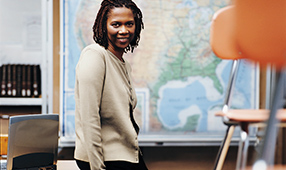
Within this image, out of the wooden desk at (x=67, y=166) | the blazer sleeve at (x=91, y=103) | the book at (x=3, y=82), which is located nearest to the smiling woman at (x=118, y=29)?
the blazer sleeve at (x=91, y=103)

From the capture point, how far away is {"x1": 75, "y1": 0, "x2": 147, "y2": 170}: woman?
4.50 ft

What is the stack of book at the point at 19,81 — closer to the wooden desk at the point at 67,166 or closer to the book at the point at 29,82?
the book at the point at 29,82

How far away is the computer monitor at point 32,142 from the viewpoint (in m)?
1.51

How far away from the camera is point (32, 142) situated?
1.57 metres

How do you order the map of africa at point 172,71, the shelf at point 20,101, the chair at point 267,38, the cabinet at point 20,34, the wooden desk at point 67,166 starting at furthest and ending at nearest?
1. the cabinet at point 20,34
2. the shelf at point 20,101
3. the map of africa at point 172,71
4. the wooden desk at point 67,166
5. the chair at point 267,38

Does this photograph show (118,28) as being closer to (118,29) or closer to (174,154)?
(118,29)

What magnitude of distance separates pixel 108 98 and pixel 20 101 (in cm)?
234

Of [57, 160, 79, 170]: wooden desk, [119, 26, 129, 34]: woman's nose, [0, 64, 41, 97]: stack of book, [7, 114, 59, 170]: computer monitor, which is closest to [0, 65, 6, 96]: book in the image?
[0, 64, 41, 97]: stack of book

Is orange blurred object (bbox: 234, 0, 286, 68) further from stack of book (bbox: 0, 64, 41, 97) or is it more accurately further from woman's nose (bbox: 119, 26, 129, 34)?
stack of book (bbox: 0, 64, 41, 97)

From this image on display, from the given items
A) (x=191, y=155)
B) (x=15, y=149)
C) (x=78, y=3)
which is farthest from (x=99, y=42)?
(x=191, y=155)

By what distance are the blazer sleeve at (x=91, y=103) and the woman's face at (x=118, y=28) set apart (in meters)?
0.16

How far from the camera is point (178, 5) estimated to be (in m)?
2.94

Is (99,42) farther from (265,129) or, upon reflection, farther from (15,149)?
(265,129)

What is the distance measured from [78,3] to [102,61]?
166cm
